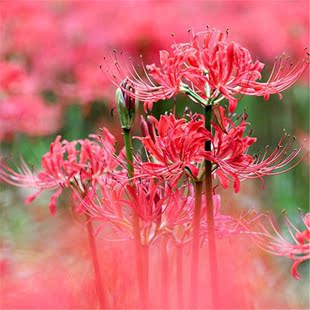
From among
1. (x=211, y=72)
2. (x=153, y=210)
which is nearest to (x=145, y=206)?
(x=153, y=210)

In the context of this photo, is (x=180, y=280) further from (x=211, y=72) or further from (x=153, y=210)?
(x=211, y=72)

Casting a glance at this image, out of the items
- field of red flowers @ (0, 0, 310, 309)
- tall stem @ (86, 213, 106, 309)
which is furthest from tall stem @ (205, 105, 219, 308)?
tall stem @ (86, 213, 106, 309)

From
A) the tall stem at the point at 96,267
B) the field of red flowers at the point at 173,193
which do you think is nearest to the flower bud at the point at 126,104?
the field of red flowers at the point at 173,193

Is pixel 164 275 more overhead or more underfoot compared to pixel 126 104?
more underfoot

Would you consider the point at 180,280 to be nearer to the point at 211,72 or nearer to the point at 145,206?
the point at 145,206

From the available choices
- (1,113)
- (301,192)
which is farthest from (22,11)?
(301,192)

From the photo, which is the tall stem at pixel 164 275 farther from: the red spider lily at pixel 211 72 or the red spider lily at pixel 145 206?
the red spider lily at pixel 211 72

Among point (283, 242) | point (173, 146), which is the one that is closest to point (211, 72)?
point (173, 146)
